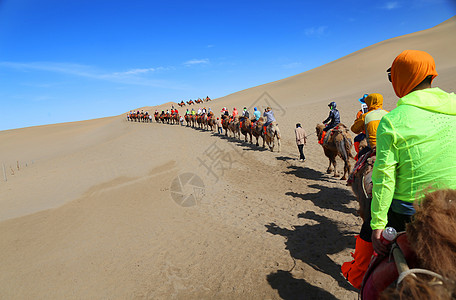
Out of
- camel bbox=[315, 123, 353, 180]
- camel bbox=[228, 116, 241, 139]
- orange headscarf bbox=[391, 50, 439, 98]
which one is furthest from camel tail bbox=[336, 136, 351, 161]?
camel bbox=[228, 116, 241, 139]

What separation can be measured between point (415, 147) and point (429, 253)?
0.64m

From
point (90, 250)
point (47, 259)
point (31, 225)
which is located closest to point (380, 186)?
point (90, 250)

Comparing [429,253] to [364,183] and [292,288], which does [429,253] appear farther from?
[292,288]

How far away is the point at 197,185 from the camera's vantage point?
9.27 m

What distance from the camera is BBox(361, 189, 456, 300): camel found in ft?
3.63

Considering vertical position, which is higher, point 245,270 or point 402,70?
point 402,70

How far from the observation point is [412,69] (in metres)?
1.65

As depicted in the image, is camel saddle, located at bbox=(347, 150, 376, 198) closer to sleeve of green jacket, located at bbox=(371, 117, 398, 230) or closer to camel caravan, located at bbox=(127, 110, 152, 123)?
sleeve of green jacket, located at bbox=(371, 117, 398, 230)

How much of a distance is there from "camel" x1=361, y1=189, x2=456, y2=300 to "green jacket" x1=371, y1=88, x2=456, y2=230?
0.78 ft

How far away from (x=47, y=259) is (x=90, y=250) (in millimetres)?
926

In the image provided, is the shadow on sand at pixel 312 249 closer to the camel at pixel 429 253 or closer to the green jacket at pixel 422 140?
the camel at pixel 429 253

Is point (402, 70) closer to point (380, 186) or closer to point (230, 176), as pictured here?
point (380, 186)

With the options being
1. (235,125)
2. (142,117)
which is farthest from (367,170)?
(142,117)

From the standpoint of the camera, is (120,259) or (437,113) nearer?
(437,113)
